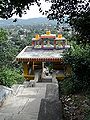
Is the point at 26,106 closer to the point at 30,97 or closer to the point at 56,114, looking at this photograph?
the point at 30,97

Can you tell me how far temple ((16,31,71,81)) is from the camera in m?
17.4

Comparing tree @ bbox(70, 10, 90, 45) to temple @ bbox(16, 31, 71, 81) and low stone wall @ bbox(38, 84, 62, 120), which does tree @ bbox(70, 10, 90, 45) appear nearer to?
low stone wall @ bbox(38, 84, 62, 120)

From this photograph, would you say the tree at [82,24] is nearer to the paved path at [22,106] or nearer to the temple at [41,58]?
the paved path at [22,106]

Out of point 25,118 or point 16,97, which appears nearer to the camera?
point 25,118

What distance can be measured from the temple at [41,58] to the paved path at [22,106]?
585 centimetres

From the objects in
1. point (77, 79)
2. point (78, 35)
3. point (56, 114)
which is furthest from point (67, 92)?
point (78, 35)

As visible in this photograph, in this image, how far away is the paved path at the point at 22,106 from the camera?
744 cm

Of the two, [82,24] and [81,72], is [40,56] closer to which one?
[81,72]

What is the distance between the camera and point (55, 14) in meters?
4.41

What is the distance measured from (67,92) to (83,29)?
5.48 m

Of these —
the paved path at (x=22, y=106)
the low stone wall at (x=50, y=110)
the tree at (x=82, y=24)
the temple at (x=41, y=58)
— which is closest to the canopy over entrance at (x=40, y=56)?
the temple at (x=41, y=58)

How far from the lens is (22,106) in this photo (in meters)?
8.74

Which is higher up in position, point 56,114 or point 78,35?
point 78,35

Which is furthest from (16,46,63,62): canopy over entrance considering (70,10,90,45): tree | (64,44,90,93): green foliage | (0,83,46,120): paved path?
(70,10,90,45): tree
